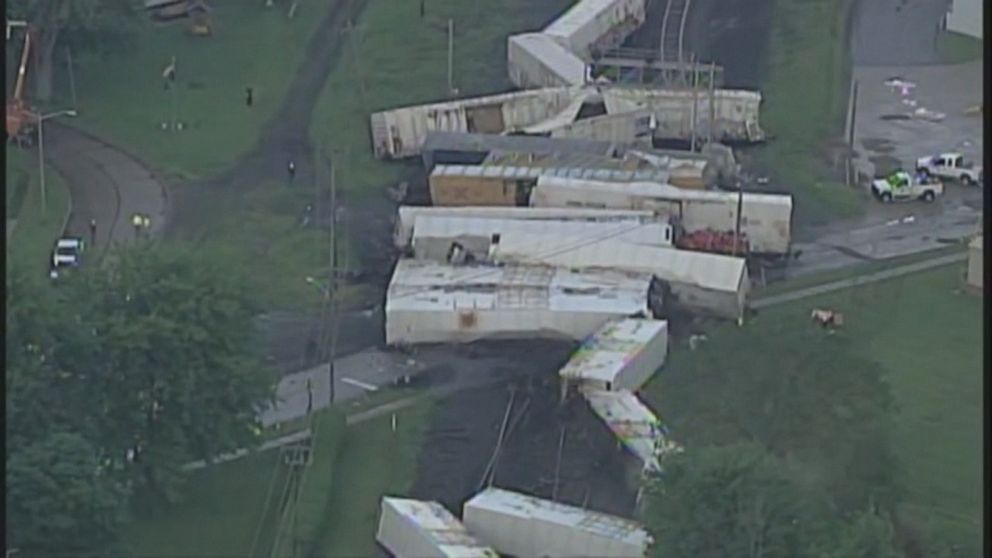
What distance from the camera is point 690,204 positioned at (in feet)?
22.9

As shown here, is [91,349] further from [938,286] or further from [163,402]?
[938,286]

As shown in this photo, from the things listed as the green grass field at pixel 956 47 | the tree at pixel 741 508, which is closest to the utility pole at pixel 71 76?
the green grass field at pixel 956 47

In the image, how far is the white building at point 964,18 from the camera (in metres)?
9.33

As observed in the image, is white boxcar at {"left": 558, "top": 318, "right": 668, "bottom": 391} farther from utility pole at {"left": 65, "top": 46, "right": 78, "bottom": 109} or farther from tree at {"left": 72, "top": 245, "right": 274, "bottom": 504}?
utility pole at {"left": 65, "top": 46, "right": 78, "bottom": 109}

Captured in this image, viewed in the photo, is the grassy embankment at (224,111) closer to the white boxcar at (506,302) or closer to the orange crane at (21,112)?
the orange crane at (21,112)

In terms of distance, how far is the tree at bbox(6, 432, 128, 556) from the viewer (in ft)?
13.5

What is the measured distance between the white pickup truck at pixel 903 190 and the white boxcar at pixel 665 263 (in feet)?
3.41

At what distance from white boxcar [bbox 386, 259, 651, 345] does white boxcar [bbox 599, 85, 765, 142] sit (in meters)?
1.86

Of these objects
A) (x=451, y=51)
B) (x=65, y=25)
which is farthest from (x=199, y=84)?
(x=451, y=51)

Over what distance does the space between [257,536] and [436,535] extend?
1.25ft

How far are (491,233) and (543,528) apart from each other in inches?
88.6

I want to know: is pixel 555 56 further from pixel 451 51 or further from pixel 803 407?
pixel 803 407

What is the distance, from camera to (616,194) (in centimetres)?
703

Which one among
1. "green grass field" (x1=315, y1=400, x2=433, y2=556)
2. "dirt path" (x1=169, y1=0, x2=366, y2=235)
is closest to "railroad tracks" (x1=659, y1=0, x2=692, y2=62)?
"dirt path" (x1=169, y1=0, x2=366, y2=235)
